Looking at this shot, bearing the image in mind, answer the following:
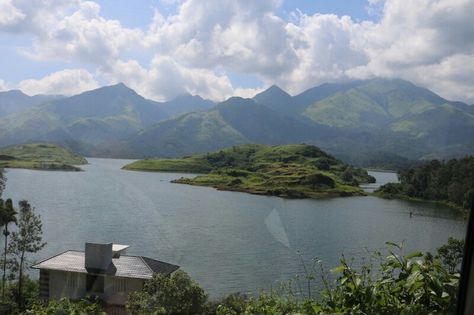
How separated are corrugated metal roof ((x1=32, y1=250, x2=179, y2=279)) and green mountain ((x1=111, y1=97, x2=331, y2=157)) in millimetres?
1540

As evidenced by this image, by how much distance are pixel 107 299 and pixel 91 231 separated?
688mm

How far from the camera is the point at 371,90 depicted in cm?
283

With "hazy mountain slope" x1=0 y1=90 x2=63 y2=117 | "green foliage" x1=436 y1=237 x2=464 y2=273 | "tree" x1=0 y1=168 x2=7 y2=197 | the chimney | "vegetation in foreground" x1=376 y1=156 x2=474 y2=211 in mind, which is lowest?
the chimney

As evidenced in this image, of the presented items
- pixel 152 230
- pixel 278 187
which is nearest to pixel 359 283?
pixel 152 230

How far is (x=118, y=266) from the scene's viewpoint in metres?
1.37

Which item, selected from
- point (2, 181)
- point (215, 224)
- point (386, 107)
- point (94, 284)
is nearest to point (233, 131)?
point (215, 224)

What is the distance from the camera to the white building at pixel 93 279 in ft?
4.21

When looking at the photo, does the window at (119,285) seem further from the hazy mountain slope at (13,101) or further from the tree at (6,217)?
the hazy mountain slope at (13,101)

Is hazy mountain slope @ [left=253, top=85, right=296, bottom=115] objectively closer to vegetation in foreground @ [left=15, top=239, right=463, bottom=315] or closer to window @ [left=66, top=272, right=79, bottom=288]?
vegetation in foreground @ [left=15, top=239, right=463, bottom=315]

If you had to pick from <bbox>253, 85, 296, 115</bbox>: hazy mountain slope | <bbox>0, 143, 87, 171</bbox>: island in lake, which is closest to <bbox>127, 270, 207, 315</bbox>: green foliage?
<bbox>0, 143, 87, 171</bbox>: island in lake

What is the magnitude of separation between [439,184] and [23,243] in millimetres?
1617

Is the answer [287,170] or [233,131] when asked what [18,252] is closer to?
[287,170]

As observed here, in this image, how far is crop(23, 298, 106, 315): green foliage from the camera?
108 centimetres

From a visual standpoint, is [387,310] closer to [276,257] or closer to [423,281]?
[423,281]
